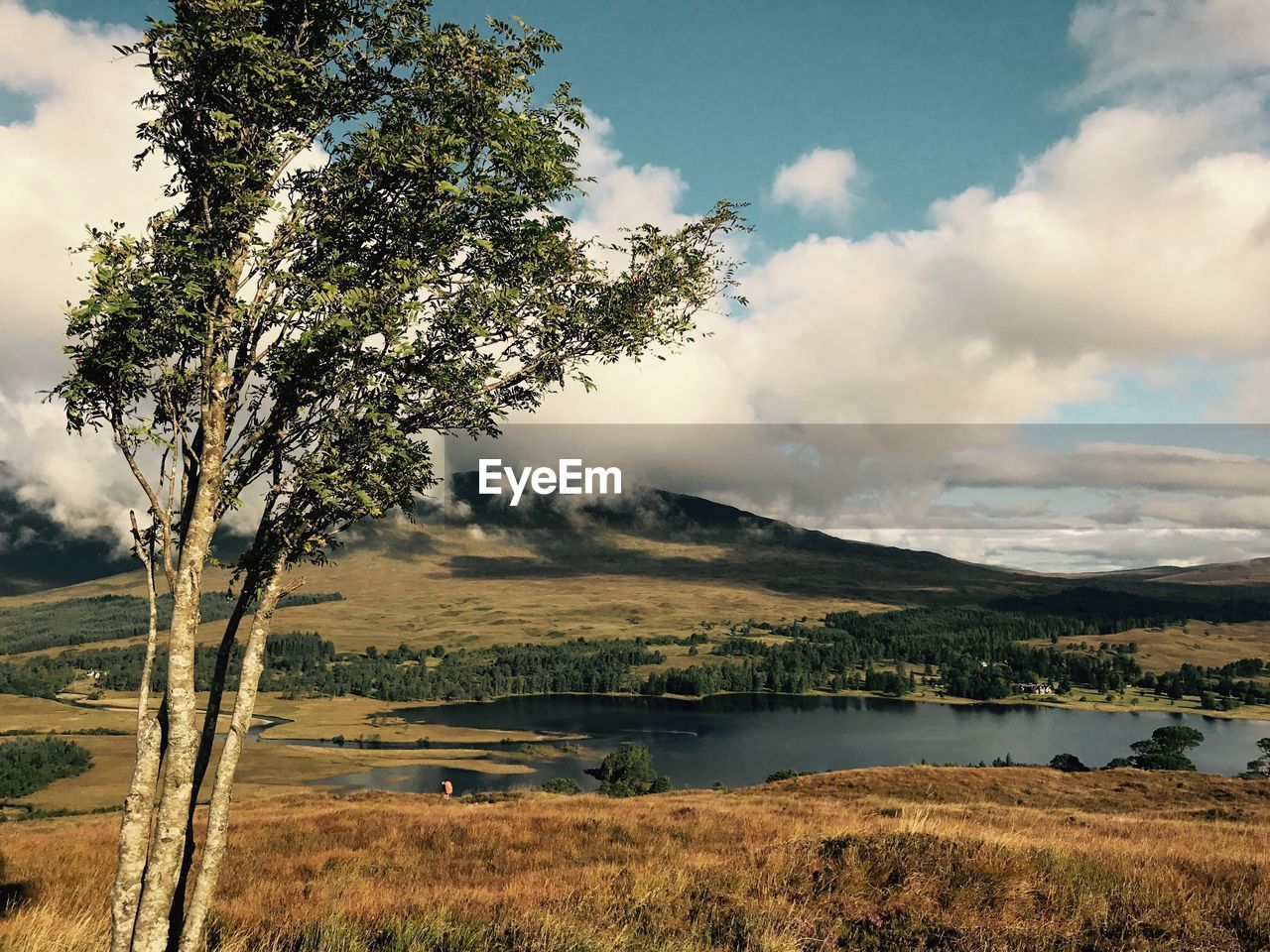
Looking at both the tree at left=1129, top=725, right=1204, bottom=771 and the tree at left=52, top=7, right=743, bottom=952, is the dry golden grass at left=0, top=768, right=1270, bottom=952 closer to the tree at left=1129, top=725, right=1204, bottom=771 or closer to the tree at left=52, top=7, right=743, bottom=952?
the tree at left=52, top=7, right=743, bottom=952

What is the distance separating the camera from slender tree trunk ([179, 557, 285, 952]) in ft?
30.2

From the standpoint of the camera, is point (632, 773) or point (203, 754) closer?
point (203, 754)

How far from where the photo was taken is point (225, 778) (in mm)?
9797

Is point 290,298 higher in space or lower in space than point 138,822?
higher

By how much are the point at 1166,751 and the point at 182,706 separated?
169m

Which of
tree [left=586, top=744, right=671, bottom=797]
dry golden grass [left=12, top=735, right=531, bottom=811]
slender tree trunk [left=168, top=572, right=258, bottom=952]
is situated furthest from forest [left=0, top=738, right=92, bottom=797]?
slender tree trunk [left=168, top=572, right=258, bottom=952]

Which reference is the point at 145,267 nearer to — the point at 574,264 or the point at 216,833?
the point at 574,264

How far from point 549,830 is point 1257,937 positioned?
56.8 feet

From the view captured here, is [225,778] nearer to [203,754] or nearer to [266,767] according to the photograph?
[203,754]

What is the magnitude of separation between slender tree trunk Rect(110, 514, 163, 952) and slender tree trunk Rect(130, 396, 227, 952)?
17 cm

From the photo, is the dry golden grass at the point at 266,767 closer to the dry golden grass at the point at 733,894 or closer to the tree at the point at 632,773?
the tree at the point at 632,773

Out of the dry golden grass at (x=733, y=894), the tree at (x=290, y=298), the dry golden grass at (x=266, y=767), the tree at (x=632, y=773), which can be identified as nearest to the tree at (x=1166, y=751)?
the tree at (x=632, y=773)

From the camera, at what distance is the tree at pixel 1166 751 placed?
123812 millimetres

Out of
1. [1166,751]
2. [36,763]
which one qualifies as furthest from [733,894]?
[36,763]
